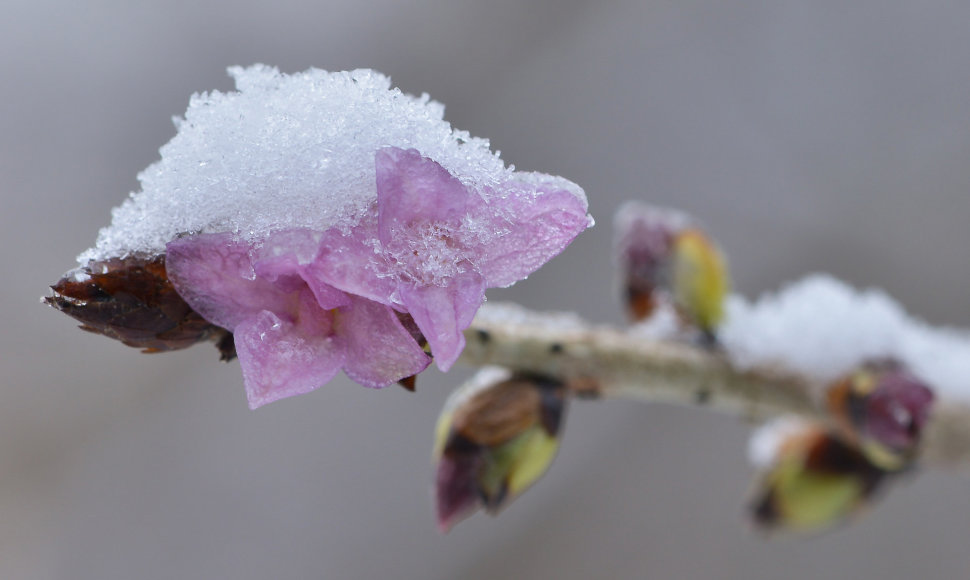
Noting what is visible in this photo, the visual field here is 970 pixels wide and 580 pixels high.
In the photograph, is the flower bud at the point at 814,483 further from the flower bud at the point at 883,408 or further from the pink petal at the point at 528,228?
the pink petal at the point at 528,228

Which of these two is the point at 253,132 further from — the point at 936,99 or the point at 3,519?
the point at 936,99

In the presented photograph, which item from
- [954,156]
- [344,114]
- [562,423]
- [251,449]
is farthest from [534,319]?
[954,156]

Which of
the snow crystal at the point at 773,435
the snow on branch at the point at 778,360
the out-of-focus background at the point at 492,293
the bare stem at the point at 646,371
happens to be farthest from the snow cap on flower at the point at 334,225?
the out-of-focus background at the point at 492,293

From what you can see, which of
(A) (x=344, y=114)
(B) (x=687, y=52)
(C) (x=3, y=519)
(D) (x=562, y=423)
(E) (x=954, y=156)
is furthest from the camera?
(B) (x=687, y=52)

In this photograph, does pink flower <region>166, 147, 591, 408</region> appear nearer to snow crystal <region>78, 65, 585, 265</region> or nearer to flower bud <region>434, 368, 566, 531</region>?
snow crystal <region>78, 65, 585, 265</region>

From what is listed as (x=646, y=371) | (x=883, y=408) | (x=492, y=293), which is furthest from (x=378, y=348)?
(x=492, y=293)

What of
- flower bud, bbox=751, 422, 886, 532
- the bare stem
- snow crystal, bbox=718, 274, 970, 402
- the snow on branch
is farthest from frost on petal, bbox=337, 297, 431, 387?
flower bud, bbox=751, 422, 886, 532

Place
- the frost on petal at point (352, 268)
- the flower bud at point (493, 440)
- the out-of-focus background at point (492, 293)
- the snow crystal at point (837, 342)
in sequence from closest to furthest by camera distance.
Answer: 1. the frost on petal at point (352, 268)
2. the flower bud at point (493, 440)
3. the snow crystal at point (837, 342)
4. the out-of-focus background at point (492, 293)
